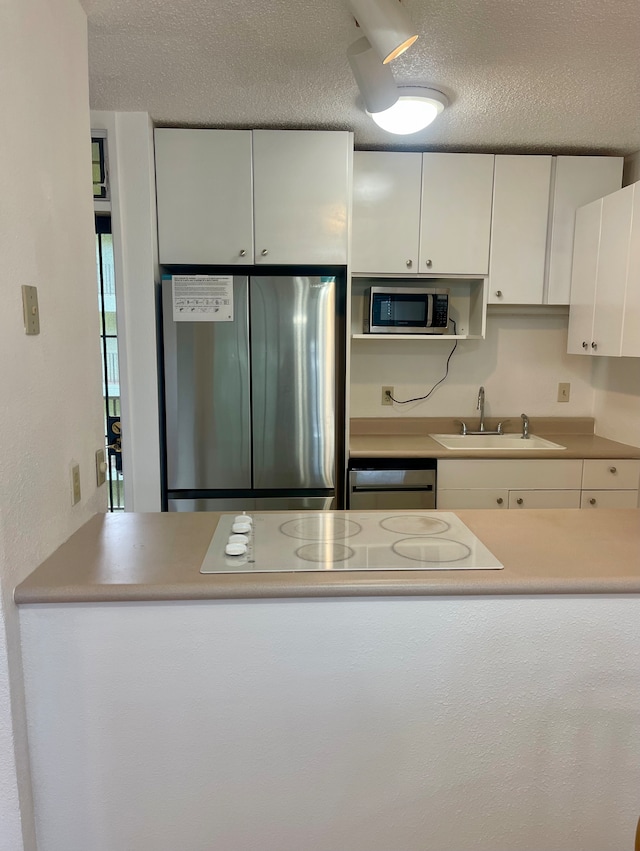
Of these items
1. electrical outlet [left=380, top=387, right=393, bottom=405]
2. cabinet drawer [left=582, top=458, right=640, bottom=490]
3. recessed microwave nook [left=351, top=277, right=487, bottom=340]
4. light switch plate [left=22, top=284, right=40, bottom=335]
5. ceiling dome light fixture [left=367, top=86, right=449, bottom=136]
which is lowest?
cabinet drawer [left=582, top=458, right=640, bottom=490]

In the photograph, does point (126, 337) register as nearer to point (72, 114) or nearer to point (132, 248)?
point (132, 248)

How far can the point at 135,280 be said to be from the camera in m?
2.52

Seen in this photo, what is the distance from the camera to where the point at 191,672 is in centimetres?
123

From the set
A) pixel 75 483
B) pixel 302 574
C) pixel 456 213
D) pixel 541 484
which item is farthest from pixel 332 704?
pixel 456 213

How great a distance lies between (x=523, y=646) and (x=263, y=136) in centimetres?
237

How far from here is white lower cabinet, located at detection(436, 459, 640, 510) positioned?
108 inches

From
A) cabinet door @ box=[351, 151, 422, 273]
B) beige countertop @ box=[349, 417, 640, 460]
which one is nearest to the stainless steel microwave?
cabinet door @ box=[351, 151, 422, 273]

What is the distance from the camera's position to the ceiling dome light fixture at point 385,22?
1.31 meters

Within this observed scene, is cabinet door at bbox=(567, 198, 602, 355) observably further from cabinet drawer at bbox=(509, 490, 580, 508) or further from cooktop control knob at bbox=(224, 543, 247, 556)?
cooktop control knob at bbox=(224, 543, 247, 556)

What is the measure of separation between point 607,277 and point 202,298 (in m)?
1.93

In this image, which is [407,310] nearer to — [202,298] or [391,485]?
[391,485]

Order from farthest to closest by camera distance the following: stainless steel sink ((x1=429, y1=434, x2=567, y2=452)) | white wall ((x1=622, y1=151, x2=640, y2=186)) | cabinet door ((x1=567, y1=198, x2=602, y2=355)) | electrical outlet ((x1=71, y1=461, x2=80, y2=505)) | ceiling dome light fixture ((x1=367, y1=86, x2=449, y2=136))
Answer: stainless steel sink ((x1=429, y1=434, x2=567, y2=452)) < white wall ((x1=622, y1=151, x2=640, y2=186)) < cabinet door ((x1=567, y1=198, x2=602, y2=355)) < ceiling dome light fixture ((x1=367, y1=86, x2=449, y2=136)) < electrical outlet ((x1=71, y1=461, x2=80, y2=505))

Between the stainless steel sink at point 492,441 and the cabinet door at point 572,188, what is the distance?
947 mm

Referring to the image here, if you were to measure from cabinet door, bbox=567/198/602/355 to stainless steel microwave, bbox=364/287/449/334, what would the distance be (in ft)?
2.20
